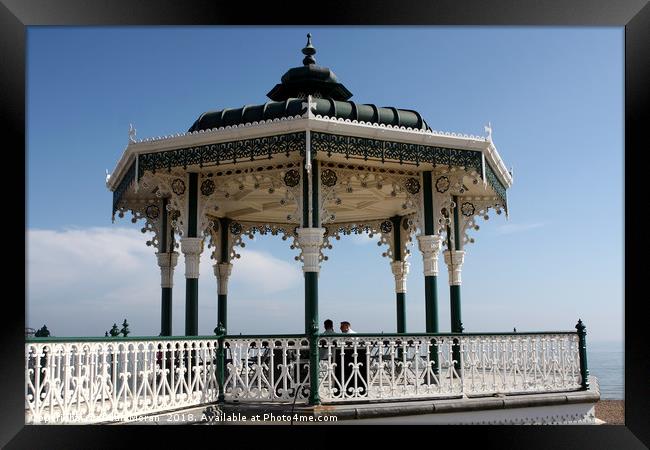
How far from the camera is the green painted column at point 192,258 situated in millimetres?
9812

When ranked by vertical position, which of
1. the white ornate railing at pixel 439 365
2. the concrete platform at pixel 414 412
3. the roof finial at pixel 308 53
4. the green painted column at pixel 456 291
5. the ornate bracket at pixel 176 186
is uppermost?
the roof finial at pixel 308 53

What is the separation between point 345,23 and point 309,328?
3.88 m

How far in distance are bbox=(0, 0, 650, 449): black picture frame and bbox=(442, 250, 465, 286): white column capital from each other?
544 centimetres

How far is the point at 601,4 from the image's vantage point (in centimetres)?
584

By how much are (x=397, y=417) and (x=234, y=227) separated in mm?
6358

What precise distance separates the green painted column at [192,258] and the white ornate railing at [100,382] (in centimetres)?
163

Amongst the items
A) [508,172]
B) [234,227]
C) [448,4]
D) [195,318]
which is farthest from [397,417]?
[234,227]

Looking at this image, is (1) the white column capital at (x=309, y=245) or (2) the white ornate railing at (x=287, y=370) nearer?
(2) the white ornate railing at (x=287, y=370)

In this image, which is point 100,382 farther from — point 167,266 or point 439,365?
point 167,266

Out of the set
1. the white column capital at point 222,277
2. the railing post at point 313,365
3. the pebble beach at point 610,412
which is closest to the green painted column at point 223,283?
the white column capital at point 222,277

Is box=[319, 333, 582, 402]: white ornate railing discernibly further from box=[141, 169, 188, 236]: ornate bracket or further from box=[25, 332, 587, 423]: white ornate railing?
box=[141, 169, 188, 236]: ornate bracket

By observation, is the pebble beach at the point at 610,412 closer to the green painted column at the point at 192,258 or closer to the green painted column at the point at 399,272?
the green painted column at the point at 399,272

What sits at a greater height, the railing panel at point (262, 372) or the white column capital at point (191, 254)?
the white column capital at point (191, 254)

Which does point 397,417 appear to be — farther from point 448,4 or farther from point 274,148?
point 448,4
